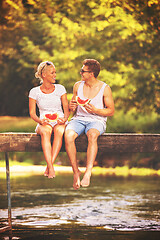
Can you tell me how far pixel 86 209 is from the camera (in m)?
10.1

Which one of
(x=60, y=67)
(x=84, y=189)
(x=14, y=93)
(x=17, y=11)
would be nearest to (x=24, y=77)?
(x=14, y=93)

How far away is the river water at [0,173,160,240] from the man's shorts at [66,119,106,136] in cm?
154

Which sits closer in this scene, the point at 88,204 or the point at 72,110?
the point at 72,110

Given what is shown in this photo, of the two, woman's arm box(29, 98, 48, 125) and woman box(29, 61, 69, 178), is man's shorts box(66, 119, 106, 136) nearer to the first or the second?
woman box(29, 61, 69, 178)

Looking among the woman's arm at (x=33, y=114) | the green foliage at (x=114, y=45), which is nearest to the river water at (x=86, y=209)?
the woman's arm at (x=33, y=114)

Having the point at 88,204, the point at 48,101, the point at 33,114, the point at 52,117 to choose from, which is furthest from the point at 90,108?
the point at 88,204

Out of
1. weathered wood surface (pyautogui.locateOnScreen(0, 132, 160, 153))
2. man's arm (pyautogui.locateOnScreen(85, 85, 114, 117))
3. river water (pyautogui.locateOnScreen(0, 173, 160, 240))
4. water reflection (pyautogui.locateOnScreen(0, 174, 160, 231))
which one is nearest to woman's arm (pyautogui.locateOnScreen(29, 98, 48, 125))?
weathered wood surface (pyautogui.locateOnScreen(0, 132, 160, 153))

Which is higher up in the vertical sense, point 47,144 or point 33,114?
point 33,114

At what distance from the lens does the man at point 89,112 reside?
284 inches

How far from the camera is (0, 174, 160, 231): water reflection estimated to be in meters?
9.05

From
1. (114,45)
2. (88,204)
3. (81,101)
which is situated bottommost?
(88,204)

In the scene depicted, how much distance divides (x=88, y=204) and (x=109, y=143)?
3300 millimetres

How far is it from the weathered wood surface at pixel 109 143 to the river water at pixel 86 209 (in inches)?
47.9

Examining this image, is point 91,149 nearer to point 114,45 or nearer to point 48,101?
point 48,101
